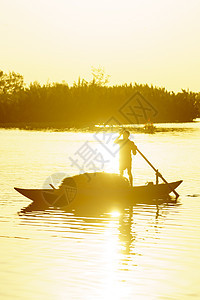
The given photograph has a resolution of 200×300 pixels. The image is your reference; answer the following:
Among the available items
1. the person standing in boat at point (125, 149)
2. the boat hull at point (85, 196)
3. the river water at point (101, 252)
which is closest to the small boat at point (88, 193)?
the boat hull at point (85, 196)

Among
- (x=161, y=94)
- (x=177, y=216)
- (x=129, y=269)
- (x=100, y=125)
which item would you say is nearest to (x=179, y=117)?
(x=161, y=94)

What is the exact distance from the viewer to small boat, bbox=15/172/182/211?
2006 cm

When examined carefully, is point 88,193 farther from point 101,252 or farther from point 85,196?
point 101,252

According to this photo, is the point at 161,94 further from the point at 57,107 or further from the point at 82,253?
the point at 82,253

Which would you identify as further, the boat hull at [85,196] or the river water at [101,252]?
the boat hull at [85,196]

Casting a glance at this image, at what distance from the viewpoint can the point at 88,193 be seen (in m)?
20.5

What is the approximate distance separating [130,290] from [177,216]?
8459 mm

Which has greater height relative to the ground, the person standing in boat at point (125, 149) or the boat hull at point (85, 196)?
the person standing in boat at point (125, 149)

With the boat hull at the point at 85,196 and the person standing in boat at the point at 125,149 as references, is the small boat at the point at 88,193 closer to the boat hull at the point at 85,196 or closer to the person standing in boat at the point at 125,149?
A: the boat hull at the point at 85,196

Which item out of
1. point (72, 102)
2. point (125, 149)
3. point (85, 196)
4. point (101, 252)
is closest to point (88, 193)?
point (85, 196)

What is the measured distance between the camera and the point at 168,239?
1444 cm

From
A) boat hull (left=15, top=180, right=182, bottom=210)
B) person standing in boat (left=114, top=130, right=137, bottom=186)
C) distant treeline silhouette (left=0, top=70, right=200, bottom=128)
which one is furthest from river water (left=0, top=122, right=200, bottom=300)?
distant treeline silhouette (left=0, top=70, right=200, bottom=128)

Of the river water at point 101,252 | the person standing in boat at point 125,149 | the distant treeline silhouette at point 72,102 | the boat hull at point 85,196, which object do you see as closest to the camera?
the river water at point 101,252

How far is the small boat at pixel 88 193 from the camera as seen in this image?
20.1 m
